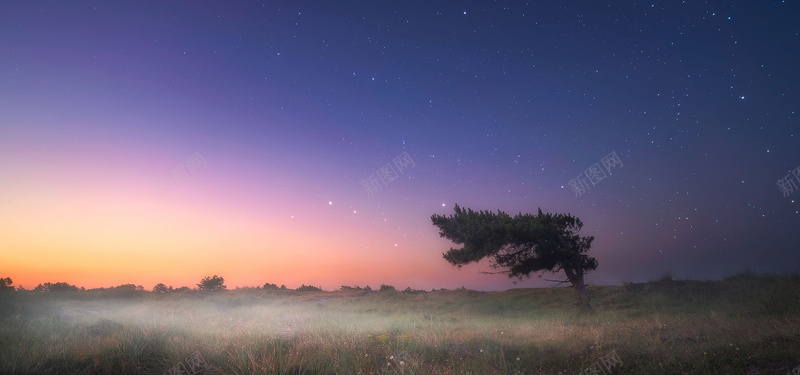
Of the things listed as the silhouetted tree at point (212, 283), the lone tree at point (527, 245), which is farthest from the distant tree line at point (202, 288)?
the lone tree at point (527, 245)

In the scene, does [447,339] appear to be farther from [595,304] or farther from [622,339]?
[595,304]

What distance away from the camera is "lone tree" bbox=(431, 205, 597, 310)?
2042 cm

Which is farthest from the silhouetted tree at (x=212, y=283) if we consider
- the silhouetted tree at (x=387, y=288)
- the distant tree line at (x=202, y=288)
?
the silhouetted tree at (x=387, y=288)

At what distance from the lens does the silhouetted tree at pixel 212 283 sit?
3822 centimetres

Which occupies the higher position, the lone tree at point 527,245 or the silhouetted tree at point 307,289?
the lone tree at point 527,245

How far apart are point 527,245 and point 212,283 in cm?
3275

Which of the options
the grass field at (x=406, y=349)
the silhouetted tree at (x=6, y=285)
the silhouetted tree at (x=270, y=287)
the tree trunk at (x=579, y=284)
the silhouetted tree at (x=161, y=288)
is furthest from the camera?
the silhouetted tree at (x=270, y=287)

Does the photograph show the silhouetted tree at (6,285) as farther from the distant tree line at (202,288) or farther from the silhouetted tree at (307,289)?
the silhouetted tree at (307,289)

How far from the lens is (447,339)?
10.4 m

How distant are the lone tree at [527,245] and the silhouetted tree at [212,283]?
28.1m

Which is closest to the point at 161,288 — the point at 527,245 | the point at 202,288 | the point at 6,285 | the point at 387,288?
the point at 202,288

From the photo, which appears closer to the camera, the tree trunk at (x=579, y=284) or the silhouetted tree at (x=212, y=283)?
the tree trunk at (x=579, y=284)

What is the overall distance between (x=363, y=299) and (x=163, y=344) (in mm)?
26002

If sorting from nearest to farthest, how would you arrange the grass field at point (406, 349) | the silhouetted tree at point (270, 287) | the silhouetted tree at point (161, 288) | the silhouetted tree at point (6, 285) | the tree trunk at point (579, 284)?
1. the grass field at point (406, 349)
2. the silhouetted tree at point (6, 285)
3. the tree trunk at point (579, 284)
4. the silhouetted tree at point (161, 288)
5. the silhouetted tree at point (270, 287)
